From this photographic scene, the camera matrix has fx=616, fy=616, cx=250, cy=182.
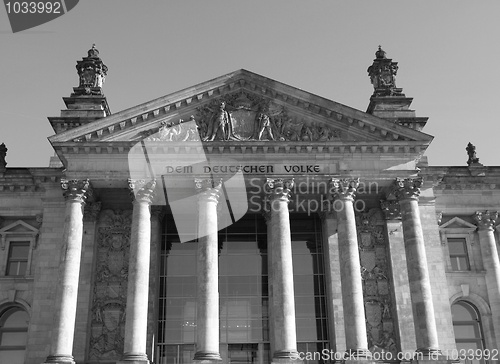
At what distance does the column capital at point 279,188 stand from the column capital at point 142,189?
6.10 metres

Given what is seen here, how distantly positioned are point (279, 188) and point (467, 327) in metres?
14.3

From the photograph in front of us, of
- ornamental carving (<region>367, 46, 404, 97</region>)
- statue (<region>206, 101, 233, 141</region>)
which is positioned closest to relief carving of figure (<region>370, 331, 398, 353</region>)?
statue (<region>206, 101, 233, 141</region>)

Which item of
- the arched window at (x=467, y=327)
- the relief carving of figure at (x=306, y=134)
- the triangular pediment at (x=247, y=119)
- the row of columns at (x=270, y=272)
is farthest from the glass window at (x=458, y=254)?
the relief carving of figure at (x=306, y=134)

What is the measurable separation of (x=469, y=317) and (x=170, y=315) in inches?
693

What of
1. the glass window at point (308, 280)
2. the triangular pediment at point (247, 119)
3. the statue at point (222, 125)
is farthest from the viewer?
the glass window at point (308, 280)

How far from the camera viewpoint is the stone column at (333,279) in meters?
33.3

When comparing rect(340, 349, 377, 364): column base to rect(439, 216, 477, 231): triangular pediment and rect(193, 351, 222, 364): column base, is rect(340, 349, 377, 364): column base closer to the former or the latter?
rect(193, 351, 222, 364): column base

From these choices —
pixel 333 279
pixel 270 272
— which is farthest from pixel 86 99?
pixel 333 279

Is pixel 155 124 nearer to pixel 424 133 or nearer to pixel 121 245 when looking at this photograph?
pixel 121 245

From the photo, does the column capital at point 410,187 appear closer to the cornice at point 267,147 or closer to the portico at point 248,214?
the portico at point 248,214

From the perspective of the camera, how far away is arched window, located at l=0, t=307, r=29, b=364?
34.7m

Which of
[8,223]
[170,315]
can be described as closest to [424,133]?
[170,315]

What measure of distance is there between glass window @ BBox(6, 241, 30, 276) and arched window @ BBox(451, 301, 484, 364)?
25.6 metres

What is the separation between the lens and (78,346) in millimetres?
32094
